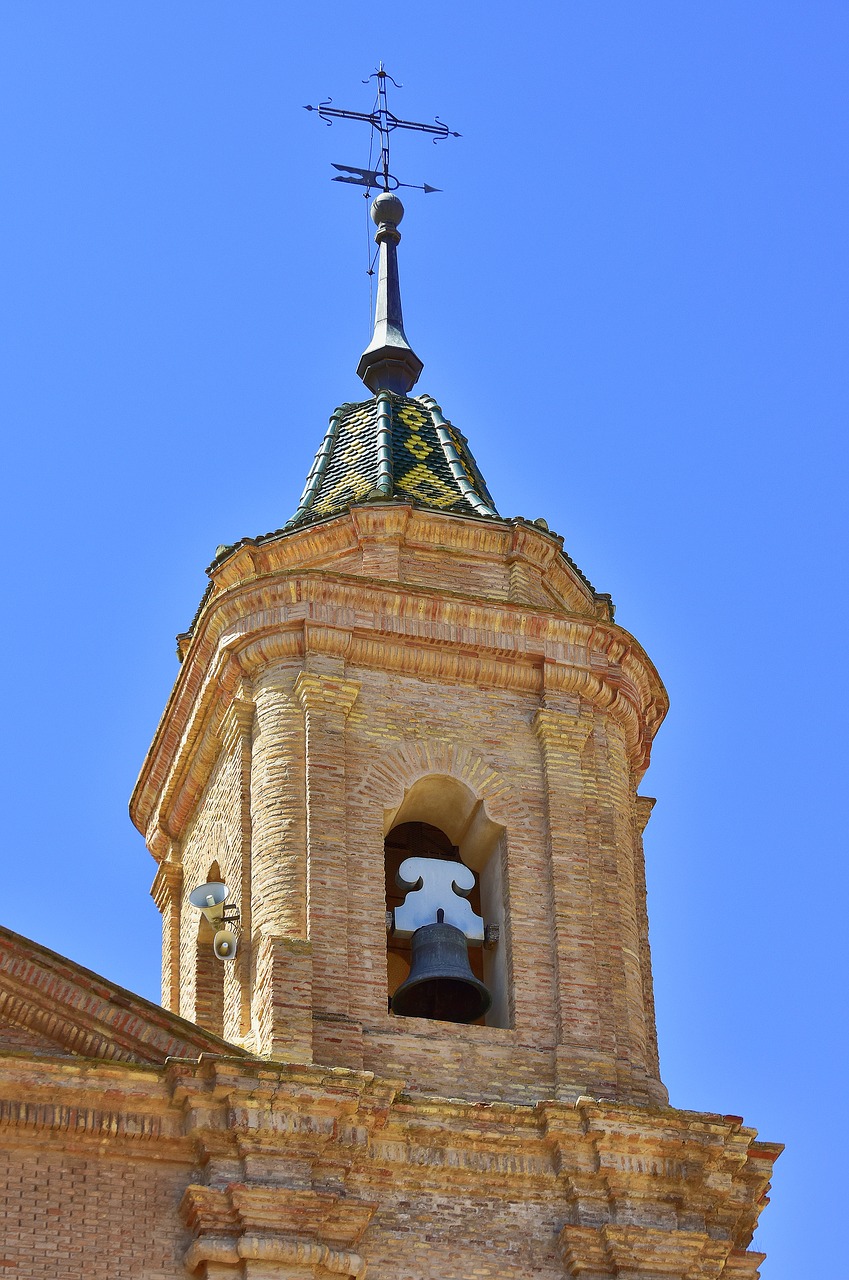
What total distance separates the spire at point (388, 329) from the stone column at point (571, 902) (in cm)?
521

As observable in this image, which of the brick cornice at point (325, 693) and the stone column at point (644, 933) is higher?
the brick cornice at point (325, 693)

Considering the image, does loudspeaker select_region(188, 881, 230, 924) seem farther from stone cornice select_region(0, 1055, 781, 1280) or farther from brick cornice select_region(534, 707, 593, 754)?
brick cornice select_region(534, 707, 593, 754)

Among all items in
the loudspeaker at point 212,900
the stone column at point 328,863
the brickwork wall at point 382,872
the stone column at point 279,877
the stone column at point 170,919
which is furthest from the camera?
the stone column at point 170,919

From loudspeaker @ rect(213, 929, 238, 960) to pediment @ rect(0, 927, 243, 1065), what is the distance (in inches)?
47.7

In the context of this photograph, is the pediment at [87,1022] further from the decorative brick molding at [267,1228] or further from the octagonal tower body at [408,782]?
the decorative brick molding at [267,1228]

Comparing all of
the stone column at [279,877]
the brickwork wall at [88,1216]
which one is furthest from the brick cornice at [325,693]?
the brickwork wall at [88,1216]

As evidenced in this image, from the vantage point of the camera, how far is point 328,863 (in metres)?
18.4

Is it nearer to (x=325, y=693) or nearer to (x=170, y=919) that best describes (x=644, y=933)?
(x=325, y=693)

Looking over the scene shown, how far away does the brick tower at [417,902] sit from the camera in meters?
16.6

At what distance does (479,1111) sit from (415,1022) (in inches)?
39.8

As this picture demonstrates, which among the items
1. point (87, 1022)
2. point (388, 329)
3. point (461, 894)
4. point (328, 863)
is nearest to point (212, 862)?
point (328, 863)

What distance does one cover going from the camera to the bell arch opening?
61.8 feet

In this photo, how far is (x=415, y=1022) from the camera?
1798 cm

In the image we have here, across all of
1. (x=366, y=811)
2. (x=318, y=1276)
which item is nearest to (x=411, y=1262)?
(x=318, y=1276)
